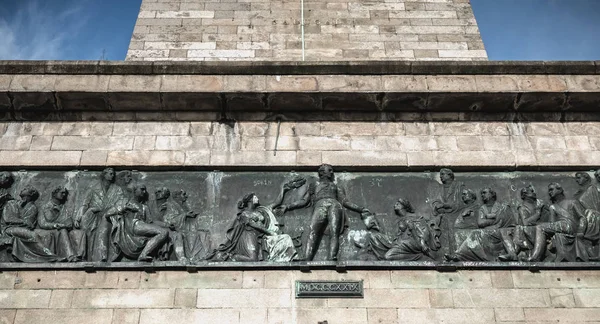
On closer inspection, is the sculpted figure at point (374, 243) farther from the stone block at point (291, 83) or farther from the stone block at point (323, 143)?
the stone block at point (291, 83)

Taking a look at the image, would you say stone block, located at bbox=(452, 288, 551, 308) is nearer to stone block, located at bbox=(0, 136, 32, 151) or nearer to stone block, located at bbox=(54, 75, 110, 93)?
stone block, located at bbox=(54, 75, 110, 93)

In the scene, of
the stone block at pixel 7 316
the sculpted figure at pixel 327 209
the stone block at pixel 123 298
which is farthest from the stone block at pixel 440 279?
the stone block at pixel 7 316

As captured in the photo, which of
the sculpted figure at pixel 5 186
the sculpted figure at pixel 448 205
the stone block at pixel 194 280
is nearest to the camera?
the stone block at pixel 194 280

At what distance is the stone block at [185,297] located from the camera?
25.5ft

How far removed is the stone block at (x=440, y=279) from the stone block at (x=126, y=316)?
3139mm

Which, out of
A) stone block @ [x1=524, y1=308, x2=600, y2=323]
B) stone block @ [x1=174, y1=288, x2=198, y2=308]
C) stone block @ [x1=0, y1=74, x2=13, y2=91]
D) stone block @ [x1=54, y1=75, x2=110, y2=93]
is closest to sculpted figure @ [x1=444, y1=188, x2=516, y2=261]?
stone block @ [x1=524, y1=308, x2=600, y2=323]

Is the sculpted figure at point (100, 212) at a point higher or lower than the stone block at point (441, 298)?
higher

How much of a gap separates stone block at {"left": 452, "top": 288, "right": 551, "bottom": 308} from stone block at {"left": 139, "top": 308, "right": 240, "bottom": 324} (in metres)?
2.76

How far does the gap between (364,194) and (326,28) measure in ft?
18.4

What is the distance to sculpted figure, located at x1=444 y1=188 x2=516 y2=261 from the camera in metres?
8.30

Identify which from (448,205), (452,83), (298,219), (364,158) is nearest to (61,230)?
(298,219)

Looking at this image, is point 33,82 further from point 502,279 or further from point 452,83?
point 502,279

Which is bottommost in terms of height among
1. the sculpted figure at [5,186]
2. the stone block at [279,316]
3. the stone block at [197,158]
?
the stone block at [279,316]

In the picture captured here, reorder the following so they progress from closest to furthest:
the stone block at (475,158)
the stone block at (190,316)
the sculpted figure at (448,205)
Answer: the stone block at (190,316) → the sculpted figure at (448,205) → the stone block at (475,158)
